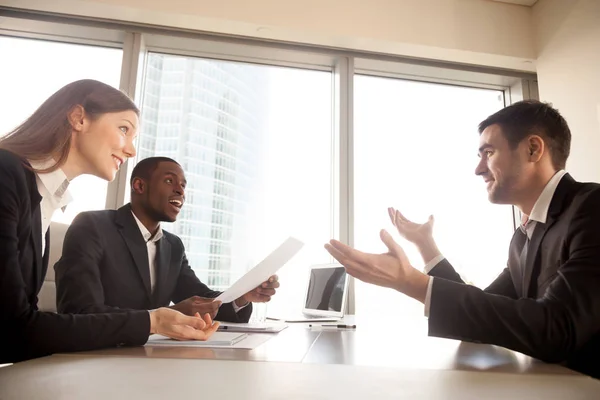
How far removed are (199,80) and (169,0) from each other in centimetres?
55

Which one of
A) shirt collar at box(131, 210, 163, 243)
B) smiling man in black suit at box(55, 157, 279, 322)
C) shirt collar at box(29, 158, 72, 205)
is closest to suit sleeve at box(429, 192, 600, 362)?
smiling man in black suit at box(55, 157, 279, 322)

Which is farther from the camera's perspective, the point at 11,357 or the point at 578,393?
the point at 11,357

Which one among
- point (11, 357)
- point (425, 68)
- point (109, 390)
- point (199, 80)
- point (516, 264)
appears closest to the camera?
point (109, 390)

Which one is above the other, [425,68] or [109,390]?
[425,68]

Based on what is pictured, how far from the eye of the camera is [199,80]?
118 inches

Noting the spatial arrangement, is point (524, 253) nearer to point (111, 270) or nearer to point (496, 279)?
point (496, 279)

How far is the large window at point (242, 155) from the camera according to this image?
281 centimetres

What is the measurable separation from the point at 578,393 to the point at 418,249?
1.07 metres

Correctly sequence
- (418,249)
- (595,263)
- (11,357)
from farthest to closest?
(418,249)
(595,263)
(11,357)

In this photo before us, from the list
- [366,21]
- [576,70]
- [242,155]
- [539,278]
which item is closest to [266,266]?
[539,278]

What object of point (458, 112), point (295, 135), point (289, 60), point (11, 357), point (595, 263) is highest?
point (289, 60)

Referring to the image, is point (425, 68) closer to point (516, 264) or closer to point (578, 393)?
point (516, 264)

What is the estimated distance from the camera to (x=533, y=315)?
0.90 metres

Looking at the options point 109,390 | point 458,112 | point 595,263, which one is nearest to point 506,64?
point 458,112
